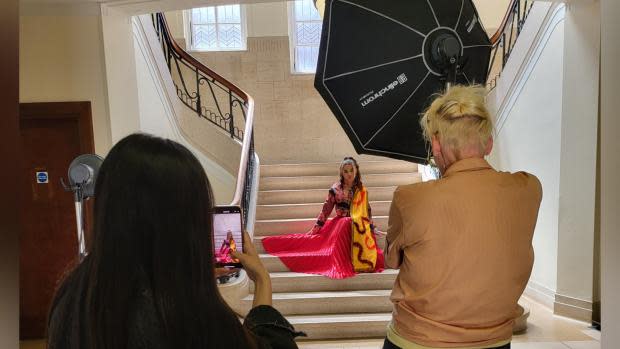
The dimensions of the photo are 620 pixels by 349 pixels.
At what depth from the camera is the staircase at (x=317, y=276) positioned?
4.07 metres

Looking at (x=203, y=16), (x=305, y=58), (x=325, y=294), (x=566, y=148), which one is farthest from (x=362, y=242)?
(x=203, y=16)

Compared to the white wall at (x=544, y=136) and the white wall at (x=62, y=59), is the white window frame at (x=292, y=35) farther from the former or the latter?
the white wall at (x=62, y=59)

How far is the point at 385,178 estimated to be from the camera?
21.0ft

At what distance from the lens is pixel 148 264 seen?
27.3 inches

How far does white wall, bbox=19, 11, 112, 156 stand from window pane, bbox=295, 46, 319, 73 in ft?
17.3

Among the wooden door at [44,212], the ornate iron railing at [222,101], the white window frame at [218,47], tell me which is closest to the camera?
the wooden door at [44,212]

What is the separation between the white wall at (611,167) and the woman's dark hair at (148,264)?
169cm

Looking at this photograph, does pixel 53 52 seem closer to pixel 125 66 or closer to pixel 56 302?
pixel 125 66

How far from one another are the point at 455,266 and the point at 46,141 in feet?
11.8

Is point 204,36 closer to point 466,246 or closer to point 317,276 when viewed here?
point 317,276

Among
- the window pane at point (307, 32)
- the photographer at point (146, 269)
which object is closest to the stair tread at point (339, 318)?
the photographer at point (146, 269)

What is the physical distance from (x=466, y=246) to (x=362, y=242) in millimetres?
3310

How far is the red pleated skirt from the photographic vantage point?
454cm

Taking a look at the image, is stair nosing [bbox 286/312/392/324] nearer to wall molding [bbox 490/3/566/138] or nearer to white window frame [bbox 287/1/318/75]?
wall molding [bbox 490/3/566/138]
